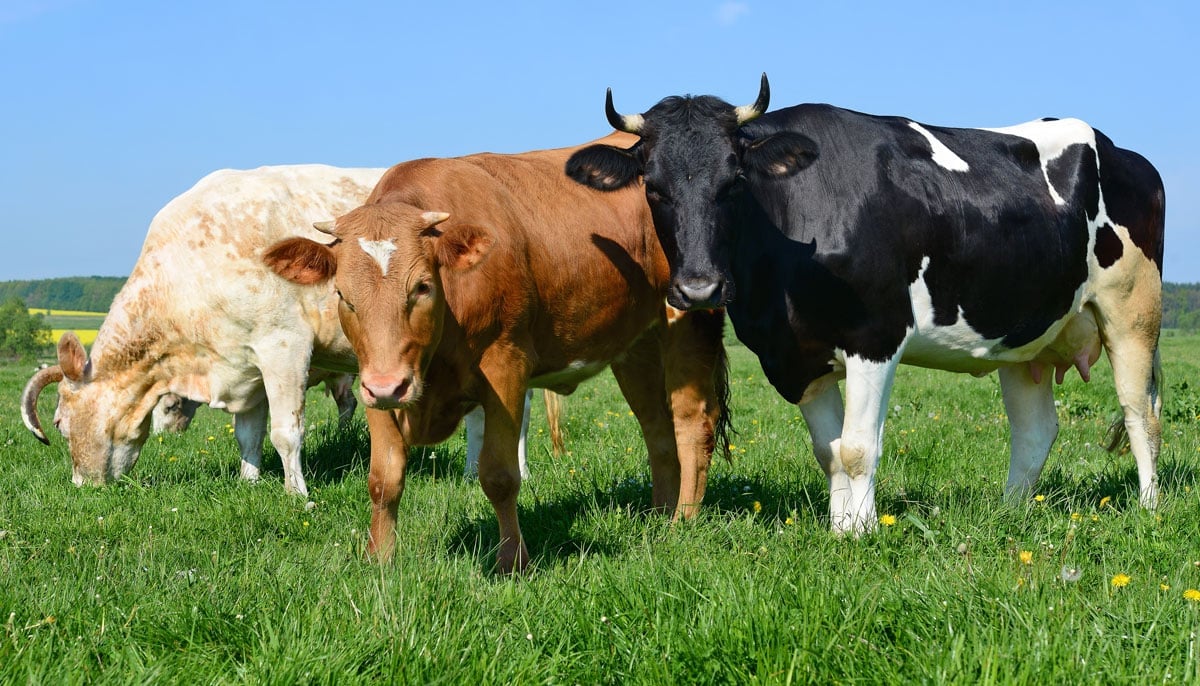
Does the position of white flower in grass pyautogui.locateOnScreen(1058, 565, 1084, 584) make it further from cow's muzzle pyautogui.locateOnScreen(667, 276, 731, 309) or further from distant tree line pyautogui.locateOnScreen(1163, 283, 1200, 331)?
distant tree line pyautogui.locateOnScreen(1163, 283, 1200, 331)

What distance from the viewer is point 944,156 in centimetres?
602

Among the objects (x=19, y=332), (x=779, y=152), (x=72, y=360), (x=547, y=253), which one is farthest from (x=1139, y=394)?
(x=19, y=332)

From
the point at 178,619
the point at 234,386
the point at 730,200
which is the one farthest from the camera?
the point at 234,386

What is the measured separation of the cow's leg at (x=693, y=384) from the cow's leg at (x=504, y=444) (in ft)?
4.65

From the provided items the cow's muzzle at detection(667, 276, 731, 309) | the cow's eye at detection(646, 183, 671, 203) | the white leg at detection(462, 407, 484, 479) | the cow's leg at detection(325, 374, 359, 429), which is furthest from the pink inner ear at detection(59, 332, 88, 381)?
the cow's muzzle at detection(667, 276, 731, 309)

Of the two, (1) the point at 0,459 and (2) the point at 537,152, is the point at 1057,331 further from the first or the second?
(1) the point at 0,459

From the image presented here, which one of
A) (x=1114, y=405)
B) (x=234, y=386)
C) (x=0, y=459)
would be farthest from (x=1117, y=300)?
(x=0, y=459)

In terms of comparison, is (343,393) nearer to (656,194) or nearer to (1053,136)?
(656,194)

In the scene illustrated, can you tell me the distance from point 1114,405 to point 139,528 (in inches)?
361

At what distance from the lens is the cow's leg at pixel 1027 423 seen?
6.78 meters

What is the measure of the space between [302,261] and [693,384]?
2.56 meters

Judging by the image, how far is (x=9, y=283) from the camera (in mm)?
140125

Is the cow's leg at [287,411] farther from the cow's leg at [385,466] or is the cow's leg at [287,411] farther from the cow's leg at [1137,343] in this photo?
the cow's leg at [1137,343]

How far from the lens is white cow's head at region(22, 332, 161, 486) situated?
329 inches
